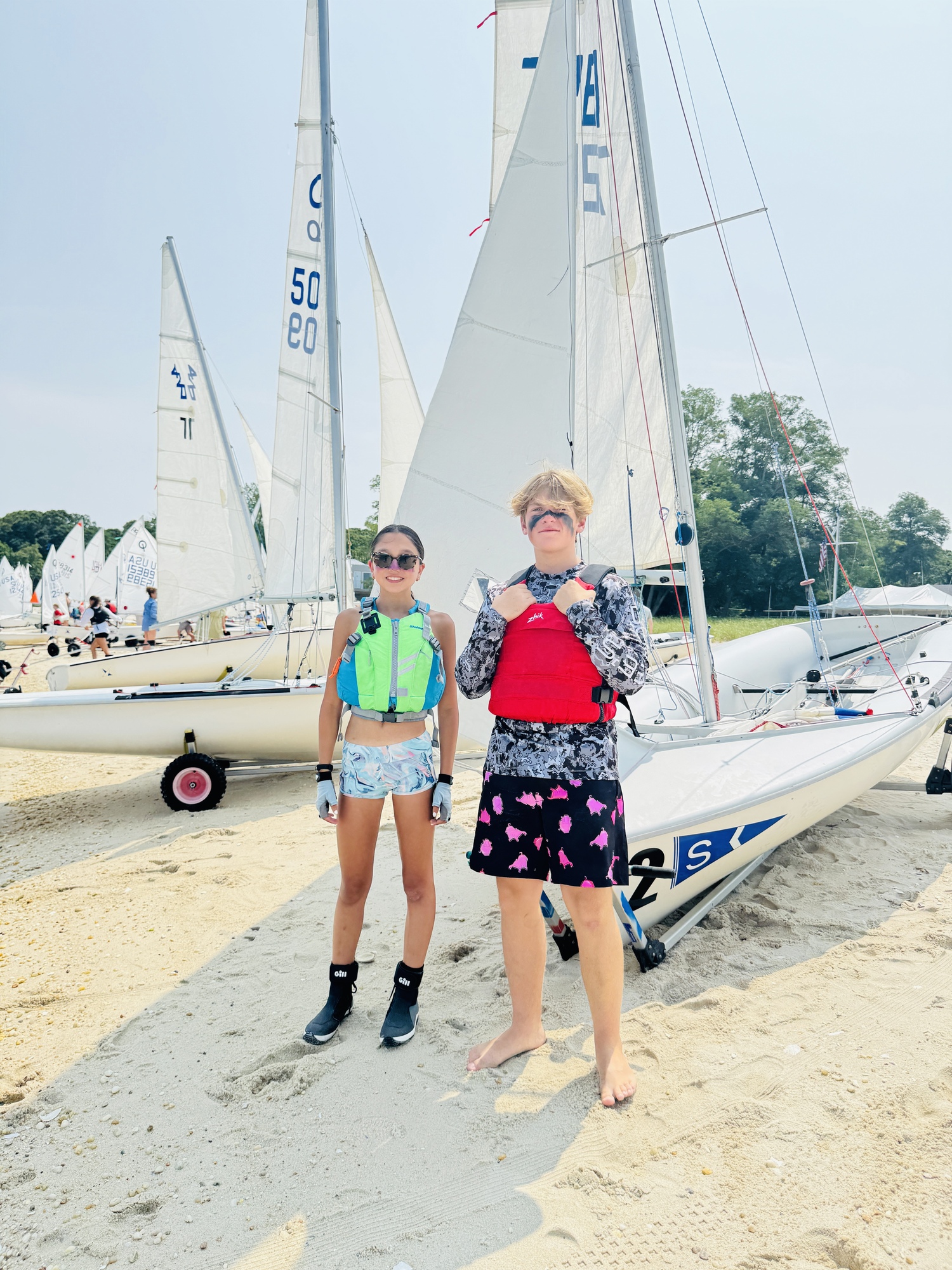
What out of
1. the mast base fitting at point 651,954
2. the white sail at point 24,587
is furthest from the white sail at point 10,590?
the mast base fitting at point 651,954

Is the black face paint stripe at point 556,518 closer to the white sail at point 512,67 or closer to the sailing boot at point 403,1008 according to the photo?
the sailing boot at point 403,1008

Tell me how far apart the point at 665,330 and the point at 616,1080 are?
345 centimetres

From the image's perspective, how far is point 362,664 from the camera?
2289 millimetres

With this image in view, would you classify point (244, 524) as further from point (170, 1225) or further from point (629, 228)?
point (170, 1225)

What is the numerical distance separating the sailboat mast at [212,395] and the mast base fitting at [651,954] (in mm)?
8203

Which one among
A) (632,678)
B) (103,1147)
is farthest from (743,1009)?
(103,1147)

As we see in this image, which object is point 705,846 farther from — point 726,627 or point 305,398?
point 726,627

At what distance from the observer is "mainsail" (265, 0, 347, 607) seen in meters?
6.73

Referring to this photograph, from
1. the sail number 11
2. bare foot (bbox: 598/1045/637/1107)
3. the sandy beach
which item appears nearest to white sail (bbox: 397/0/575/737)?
the sandy beach

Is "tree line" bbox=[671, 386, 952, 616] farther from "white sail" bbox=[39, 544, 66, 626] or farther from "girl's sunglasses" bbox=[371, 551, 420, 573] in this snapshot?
"girl's sunglasses" bbox=[371, 551, 420, 573]

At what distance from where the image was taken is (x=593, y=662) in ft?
6.26

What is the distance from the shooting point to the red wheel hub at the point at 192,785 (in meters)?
5.59

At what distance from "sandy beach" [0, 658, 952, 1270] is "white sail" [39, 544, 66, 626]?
99.8ft

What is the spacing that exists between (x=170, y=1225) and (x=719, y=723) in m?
3.12
